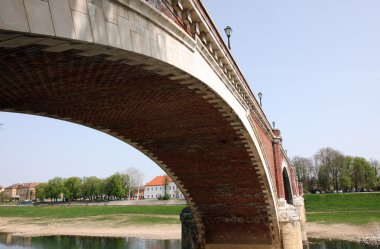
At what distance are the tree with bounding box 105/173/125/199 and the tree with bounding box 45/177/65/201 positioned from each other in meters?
14.1

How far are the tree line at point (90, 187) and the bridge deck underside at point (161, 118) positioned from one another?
68820 mm

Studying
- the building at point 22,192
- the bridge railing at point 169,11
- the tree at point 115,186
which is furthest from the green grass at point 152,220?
the building at point 22,192

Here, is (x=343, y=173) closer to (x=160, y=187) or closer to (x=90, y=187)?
(x=160, y=187)

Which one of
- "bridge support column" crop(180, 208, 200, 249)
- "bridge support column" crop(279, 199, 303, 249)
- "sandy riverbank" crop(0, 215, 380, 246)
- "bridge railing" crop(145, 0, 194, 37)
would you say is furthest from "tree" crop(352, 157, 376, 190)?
"bridge railing" crop(145, 0, 194, 37)

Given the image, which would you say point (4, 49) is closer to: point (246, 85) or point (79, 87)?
point (79, 87)

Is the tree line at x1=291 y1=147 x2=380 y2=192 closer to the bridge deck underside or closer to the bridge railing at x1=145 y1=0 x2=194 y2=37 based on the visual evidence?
the bridge deck underside

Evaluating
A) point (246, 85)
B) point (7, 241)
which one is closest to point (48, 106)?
point (246, 85)

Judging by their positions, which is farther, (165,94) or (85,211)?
(85,211)

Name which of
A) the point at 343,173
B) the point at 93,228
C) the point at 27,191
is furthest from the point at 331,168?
the point at 27,191

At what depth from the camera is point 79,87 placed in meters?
8.26

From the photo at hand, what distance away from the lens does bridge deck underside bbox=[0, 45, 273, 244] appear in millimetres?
6676

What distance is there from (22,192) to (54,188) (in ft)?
180

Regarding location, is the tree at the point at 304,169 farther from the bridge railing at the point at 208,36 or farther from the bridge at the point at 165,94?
the bridge railing at the point at 208,36

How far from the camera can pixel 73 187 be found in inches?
3656
